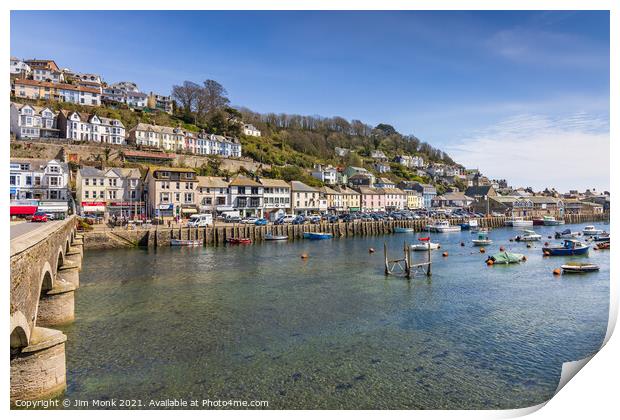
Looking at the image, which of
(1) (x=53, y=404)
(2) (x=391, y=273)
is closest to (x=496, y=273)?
(2) (x=391, y=273)

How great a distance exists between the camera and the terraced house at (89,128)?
192ft

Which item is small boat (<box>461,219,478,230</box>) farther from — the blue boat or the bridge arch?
the bridge arch

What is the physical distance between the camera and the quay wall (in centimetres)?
3809

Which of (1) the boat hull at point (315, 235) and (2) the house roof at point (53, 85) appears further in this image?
(2) the house roof at point (53, 85)

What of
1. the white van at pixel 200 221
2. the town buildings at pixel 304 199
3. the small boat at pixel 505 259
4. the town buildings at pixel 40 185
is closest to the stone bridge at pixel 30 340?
the small boat at pixel 505 259

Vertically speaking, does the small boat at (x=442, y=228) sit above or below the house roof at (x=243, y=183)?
below

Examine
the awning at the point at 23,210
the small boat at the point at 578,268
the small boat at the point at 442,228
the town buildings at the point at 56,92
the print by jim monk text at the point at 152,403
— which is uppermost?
the town buildings at the point at 56,92

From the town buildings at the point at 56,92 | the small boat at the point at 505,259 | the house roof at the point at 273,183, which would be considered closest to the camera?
the small boat at the point at 505,259

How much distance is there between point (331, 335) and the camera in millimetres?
14484

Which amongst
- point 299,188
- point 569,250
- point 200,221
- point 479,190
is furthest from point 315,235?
point 479,190

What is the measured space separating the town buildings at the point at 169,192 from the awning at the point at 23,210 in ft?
44.2

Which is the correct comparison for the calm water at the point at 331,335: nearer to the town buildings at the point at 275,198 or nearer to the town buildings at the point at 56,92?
the town buildings at the point at 275,198

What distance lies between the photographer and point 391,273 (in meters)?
26.2

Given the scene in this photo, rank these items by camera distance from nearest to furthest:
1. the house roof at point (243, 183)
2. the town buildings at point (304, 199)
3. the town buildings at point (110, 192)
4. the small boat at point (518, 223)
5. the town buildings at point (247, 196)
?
the town buildings at point (110, 192) → the house roof at point (243, 183) → the town buildings at point (247, 196) → the town buildings at point (304, 199) → the small boat at point (518, 223)
